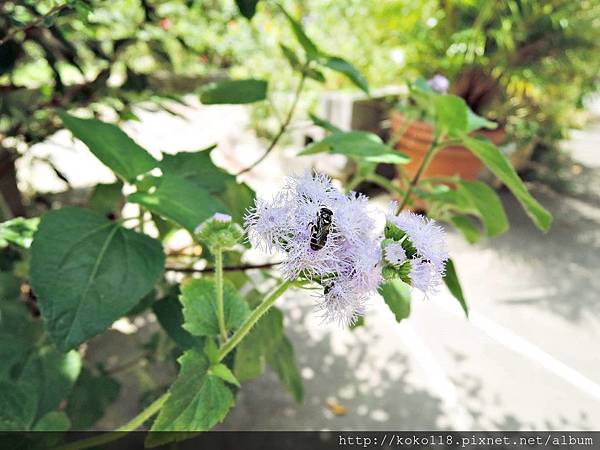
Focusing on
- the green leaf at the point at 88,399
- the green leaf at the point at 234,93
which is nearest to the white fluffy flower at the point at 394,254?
the green leaf at the point at 234,93

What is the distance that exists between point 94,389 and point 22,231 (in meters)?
0.45

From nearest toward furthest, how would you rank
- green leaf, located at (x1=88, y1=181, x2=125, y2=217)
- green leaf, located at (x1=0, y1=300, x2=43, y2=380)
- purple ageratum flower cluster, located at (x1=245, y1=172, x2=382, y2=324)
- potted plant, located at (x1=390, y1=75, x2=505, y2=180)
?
purple ageratum flower cluster, located at (x1=245, y1=172, x2=382, y2=324) < green leaf, located at (x1=0, y1=300, x2=43, y2=380) < green leaf, located at (x1=88, y1=181, x2=125, y2=217) < potted plant, located at (x1=390, y1=75, x2=505, y2=180)

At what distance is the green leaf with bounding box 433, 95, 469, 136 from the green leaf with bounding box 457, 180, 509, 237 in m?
0.11

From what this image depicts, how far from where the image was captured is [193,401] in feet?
2.00

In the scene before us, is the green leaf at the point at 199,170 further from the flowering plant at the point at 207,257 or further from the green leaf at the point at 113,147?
A: the green leaf at the point at 113,147

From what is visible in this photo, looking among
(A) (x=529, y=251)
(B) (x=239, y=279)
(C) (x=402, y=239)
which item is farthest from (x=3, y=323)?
(A) (x=529, y=251)

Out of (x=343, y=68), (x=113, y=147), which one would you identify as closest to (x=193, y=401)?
(x=113, y=147)

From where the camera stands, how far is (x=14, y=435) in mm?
790

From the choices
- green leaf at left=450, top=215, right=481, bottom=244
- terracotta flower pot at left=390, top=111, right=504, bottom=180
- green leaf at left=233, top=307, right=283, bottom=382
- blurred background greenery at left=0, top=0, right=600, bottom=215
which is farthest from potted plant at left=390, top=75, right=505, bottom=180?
green leaf at left=233, top=307, right=283, bottom=382

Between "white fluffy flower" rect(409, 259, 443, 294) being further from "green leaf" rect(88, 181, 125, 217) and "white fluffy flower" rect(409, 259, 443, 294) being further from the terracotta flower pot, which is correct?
the terracotta flower pot

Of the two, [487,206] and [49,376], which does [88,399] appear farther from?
[487,206]

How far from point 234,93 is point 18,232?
45 centimetres

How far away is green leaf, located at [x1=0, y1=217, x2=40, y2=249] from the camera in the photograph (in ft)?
2.41

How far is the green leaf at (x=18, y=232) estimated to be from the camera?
0.74 m
